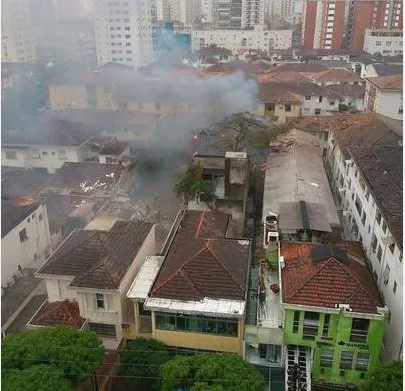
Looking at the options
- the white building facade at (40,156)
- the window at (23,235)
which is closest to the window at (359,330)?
the window at (23,235)

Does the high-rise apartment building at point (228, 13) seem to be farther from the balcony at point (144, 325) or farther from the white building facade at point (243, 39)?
the balcony at point (144, 325)

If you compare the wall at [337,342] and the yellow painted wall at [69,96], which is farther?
the yellow painted wall at [69,96]

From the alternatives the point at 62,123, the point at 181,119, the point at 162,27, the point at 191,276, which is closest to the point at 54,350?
the point at 191,276

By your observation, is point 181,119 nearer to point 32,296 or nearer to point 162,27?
point 32,296

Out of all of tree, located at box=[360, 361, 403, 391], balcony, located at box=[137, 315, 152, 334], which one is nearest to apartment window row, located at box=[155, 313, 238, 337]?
balcony, located at box=[137, 315, 152, 334]

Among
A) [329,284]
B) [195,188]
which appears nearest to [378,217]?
[329,284]

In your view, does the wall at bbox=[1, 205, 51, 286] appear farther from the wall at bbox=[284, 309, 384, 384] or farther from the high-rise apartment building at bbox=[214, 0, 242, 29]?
the high-rise apartment building at bbox=[214, 0, 242, 29]
